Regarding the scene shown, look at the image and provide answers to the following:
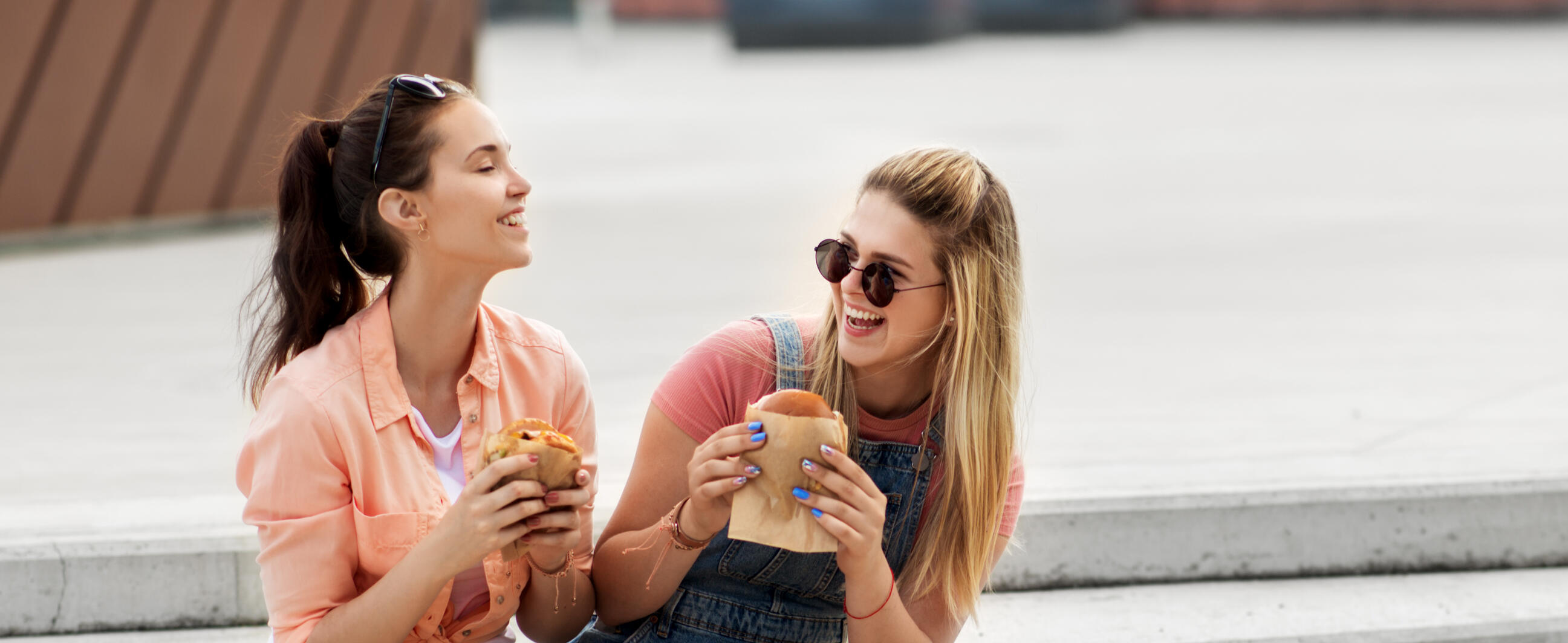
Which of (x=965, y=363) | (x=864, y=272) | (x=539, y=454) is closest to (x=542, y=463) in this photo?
(x=539, y=454)

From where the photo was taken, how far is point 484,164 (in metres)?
2.49

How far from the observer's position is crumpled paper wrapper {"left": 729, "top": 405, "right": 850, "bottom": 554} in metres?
2.33

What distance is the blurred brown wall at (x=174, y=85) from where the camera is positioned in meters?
8.28

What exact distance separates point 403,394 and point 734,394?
0.60 m

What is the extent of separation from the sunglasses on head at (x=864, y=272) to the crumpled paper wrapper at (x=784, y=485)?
0.26 m

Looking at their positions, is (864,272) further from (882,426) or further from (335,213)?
(335,213)

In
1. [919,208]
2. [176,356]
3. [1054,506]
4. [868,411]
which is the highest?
[919,208]

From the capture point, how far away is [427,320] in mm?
2553

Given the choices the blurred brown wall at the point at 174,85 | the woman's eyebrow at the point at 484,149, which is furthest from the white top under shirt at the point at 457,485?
the blurred brown wall at the point at 174,85

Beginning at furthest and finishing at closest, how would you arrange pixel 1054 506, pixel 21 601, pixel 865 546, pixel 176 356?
pixel 176 356 → pixel 1054 506 → pixel 21 601 → pixel 865 546

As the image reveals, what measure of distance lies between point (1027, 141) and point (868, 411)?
10.6 meters

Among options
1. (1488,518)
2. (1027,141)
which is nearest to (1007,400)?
(1488,518)

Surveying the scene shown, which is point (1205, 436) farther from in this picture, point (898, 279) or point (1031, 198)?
point (1031, 198)

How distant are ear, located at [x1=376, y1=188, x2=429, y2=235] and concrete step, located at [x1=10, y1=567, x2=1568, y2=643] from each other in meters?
1.51
